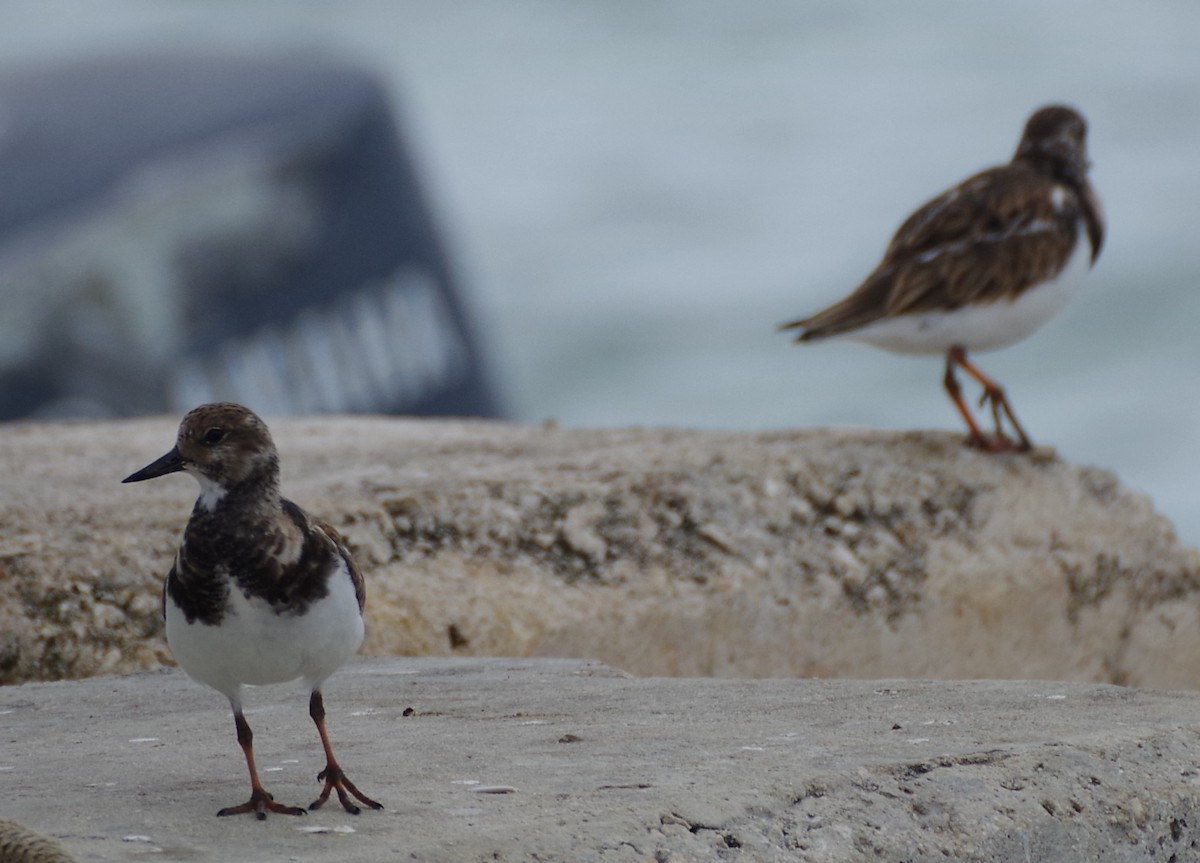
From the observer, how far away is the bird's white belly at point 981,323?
517cm

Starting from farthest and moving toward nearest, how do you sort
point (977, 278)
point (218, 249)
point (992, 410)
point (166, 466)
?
point (218, 249)
point (992, 410)
point (977, 278)
point (166, 466)

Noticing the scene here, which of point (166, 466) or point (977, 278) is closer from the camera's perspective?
point (166, 466)

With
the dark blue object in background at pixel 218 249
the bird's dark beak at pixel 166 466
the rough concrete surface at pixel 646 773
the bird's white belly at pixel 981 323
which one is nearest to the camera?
the rough concrete surface at pixel 646 773

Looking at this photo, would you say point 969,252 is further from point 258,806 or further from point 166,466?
point 258,806

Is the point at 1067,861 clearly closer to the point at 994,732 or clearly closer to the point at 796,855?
the point at 994,732

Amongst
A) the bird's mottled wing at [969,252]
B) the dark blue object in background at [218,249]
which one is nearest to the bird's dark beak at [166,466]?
the bird's mottled wing at [969,252]


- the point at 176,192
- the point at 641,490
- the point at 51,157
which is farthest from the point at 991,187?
the point at 51,157

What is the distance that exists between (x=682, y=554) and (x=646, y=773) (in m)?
1.78

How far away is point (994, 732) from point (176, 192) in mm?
7375

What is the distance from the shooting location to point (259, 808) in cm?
238

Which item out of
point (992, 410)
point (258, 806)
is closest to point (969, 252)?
point (992, 410)

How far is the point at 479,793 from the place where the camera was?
2.44 m

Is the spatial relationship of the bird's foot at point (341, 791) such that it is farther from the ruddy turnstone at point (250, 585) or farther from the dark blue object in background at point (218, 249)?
the dark blue object in background at point (218, 249)

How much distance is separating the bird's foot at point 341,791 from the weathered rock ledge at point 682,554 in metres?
1.48
